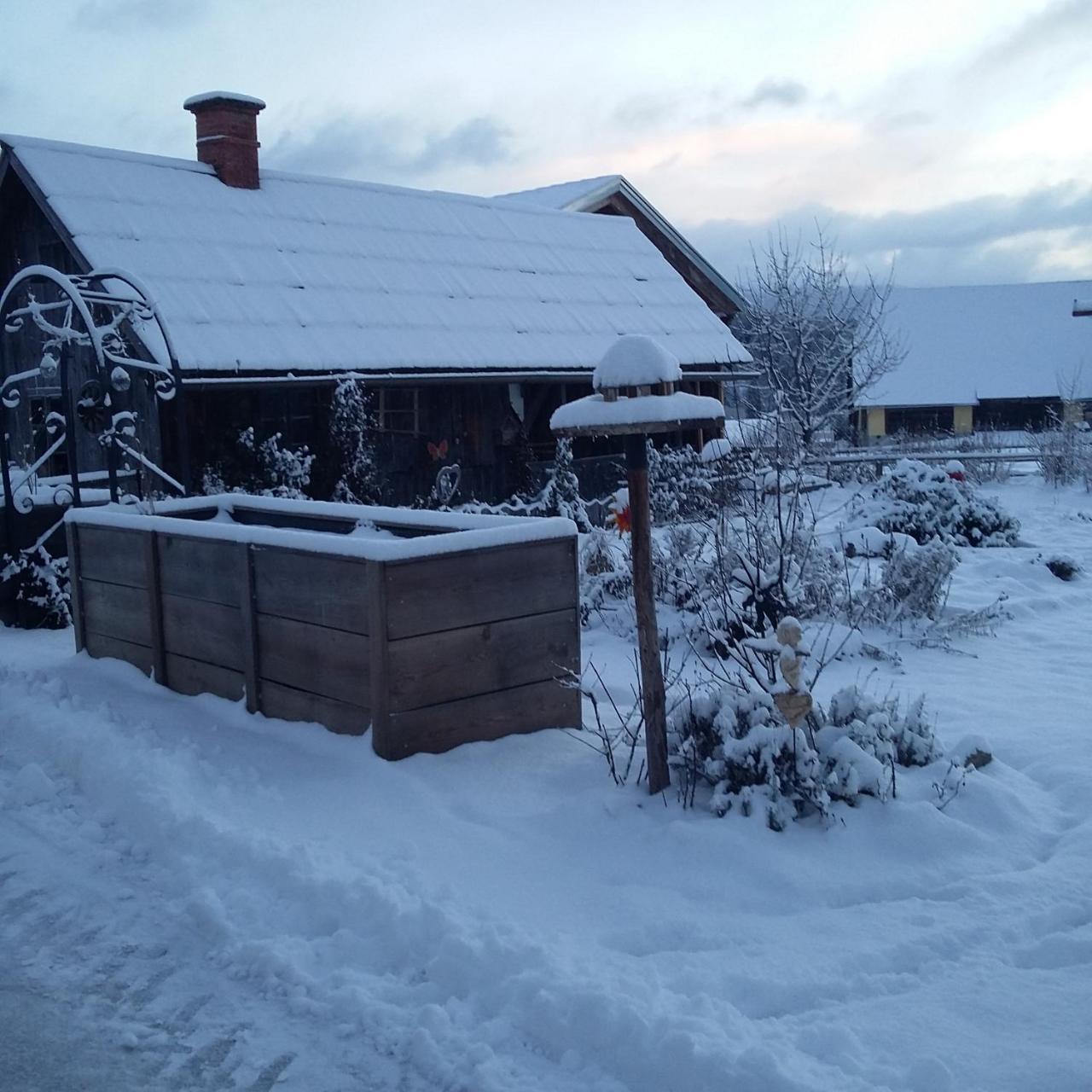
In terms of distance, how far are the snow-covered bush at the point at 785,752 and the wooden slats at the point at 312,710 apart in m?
1.50

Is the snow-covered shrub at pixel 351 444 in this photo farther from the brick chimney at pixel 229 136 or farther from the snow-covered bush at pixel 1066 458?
the snow-covered bush at pixel 1066 458

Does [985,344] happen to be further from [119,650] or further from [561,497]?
[119,650]

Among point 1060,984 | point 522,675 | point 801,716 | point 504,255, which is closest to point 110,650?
point 522,675

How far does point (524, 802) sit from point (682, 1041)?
1.91 meters

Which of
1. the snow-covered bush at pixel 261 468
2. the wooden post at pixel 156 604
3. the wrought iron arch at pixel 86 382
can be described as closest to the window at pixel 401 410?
the snow-covered bush at pixel 261 468

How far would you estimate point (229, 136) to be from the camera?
16328 mm

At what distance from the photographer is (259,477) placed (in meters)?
13.0

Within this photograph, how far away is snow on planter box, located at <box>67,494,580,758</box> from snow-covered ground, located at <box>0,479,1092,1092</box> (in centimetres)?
21

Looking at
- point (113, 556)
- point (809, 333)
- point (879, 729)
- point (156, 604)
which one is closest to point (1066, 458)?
point (809, 333)

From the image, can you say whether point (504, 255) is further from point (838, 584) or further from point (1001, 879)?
point (1001, 879)

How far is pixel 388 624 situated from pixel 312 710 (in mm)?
862

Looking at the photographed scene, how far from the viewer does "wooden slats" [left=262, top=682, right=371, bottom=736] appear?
5578mm

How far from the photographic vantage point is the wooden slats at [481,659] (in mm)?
5363

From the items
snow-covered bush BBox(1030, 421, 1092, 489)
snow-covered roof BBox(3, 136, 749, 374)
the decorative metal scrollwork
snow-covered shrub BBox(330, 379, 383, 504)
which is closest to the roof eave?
snow-covered roof BBox(3, 136, 749, 374)
